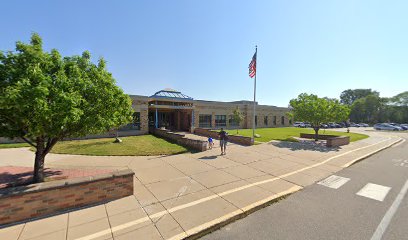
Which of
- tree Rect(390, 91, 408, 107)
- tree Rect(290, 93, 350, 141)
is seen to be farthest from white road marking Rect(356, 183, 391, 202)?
tree Rect(390, 91, 408, 107)

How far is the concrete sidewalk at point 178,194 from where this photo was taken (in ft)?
12.6

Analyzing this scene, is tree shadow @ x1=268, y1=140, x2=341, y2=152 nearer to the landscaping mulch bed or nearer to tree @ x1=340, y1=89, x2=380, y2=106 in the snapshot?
the landscaping mulch bed

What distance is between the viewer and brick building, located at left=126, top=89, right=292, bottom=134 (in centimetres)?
2245

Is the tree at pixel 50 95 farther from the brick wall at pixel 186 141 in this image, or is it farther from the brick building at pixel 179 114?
the brick building at pixel 179 114

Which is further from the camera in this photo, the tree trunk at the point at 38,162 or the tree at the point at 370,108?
the tree at the point at 370,108

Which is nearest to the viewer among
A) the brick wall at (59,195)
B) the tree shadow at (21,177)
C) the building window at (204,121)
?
the brick wall at (59,195)

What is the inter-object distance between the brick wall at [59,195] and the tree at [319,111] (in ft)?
56.6

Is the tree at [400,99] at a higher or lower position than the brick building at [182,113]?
higher

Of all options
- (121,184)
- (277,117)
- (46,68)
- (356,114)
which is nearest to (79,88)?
(46,68)

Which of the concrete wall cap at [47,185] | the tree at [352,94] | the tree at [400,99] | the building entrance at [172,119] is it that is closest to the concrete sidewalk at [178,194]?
the concrete wall cap at [47,185]

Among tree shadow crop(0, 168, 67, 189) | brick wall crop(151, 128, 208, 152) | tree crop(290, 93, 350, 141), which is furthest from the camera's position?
tree crop(290, 93, 350, 141)

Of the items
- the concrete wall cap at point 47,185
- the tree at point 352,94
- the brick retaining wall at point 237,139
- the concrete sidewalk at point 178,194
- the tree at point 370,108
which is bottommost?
the concrete sidewalk at point 178,194

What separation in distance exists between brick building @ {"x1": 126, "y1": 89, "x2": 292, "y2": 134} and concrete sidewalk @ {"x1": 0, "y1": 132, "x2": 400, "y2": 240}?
12.3m

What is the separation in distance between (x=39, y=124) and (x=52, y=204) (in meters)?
2.01
